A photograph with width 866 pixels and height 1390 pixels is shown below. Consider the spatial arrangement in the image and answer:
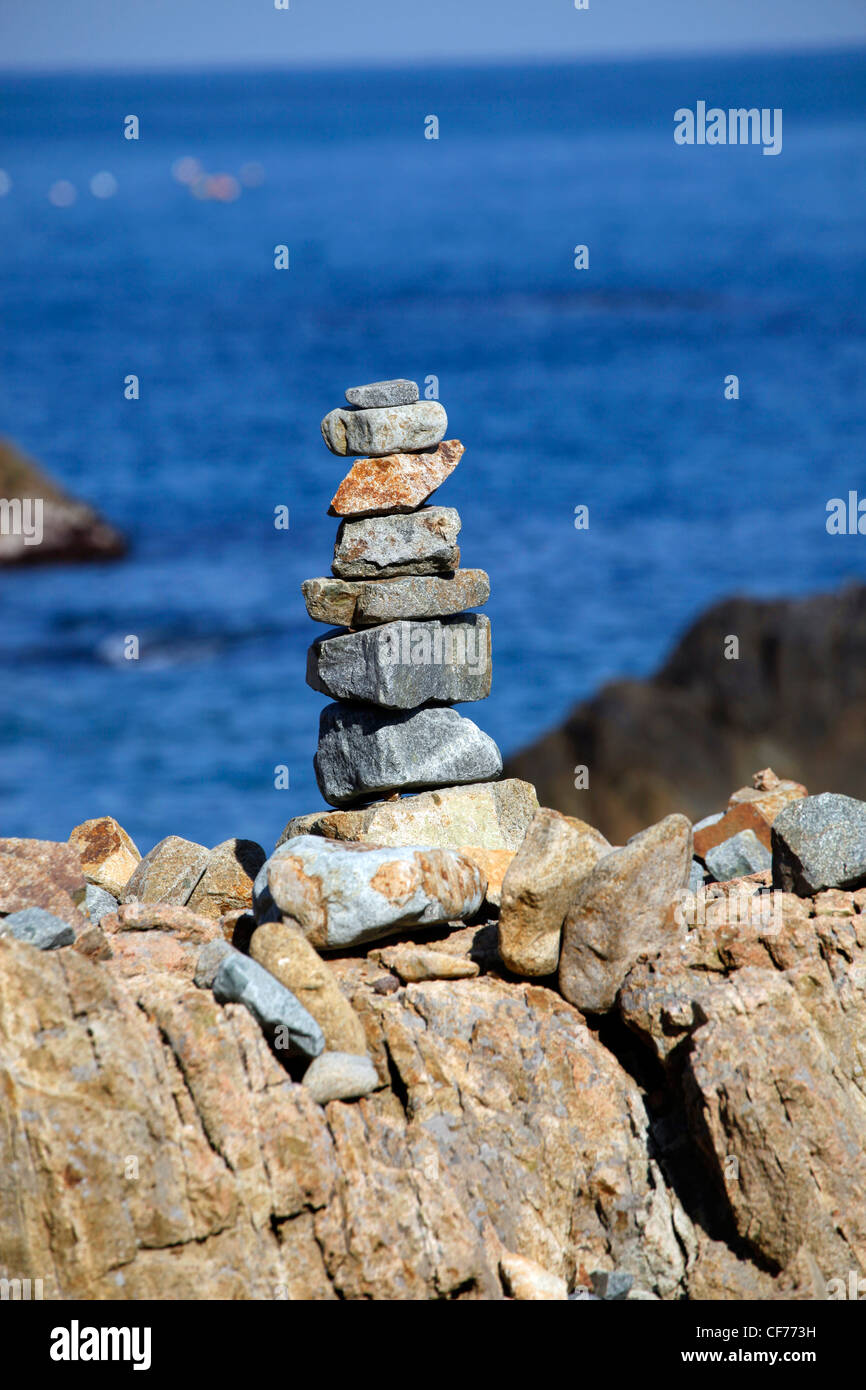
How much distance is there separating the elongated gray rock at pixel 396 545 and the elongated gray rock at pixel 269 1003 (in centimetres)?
323

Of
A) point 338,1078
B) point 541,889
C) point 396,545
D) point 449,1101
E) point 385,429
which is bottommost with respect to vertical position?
point 449,1101

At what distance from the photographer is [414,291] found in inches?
3174

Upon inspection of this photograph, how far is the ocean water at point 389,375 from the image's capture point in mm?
39500

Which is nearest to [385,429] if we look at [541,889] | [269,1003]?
[541,889]

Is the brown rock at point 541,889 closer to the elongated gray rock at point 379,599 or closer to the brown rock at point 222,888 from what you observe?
the elongated gray rock at point 379,599

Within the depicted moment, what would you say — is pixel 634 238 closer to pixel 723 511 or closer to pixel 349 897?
pixel 723 511

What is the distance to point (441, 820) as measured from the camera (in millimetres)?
10172

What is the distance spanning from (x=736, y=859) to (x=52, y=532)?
36.7 m

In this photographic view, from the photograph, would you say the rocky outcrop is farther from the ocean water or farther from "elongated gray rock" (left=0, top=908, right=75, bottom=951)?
the ocean water

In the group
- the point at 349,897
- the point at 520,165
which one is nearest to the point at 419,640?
the point at 349,897

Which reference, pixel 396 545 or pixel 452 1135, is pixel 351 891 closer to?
pixel 452 1135

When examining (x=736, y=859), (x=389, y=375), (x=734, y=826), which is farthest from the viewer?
(x=389, y=375)

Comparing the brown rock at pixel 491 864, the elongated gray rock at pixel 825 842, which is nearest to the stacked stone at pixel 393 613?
the brown rock at pixel 491 864

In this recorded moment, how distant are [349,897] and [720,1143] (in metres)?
2.45
